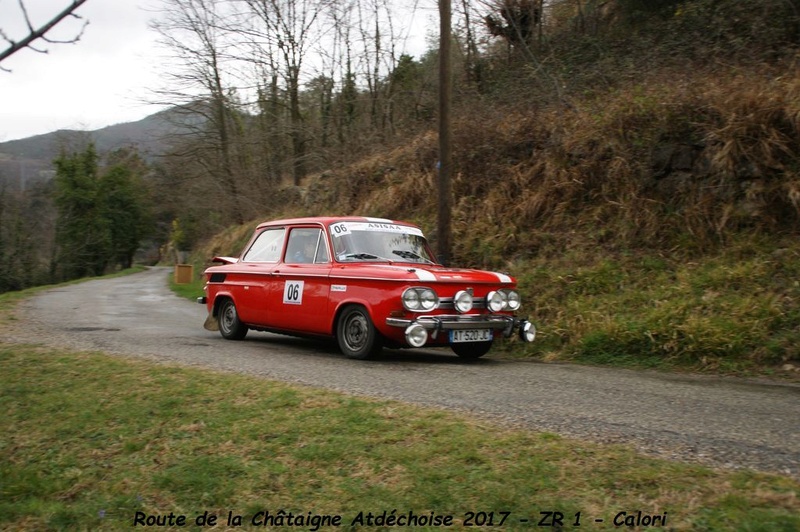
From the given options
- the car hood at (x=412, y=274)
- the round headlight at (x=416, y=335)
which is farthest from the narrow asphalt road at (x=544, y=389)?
the car hood at (x=412, y=274)

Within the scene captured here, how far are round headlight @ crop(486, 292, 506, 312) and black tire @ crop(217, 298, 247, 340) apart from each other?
4.05 m

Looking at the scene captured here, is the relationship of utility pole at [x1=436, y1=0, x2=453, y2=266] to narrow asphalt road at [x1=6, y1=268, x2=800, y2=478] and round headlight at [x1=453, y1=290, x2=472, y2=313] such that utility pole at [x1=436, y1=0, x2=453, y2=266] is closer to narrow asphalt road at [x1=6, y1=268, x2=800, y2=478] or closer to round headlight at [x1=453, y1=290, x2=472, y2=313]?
narrow asphalt road at [x1=6, y1=268, x2=800, y2=478]

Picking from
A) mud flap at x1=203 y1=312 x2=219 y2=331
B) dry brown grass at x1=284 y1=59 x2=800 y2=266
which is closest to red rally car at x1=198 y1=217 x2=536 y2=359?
mud flap at x1=203 y1=312 x2=219 y2=331

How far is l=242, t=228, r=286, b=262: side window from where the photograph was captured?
10395 millimetres

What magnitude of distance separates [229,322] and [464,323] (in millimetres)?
4365

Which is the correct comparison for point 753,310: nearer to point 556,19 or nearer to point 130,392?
point 130,392

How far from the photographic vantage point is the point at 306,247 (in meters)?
9.81

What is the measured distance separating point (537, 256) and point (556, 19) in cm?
1117

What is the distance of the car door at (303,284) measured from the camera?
9.17 meters

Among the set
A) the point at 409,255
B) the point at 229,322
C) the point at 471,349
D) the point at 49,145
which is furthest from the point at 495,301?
the point at 49,145

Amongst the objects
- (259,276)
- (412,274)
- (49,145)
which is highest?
(49,145)

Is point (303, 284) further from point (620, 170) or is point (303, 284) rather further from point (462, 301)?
point (620, 170)

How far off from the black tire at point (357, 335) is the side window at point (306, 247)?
94 centimetres

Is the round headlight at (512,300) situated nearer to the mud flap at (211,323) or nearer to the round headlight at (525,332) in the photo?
the round headlight at (525,332)
